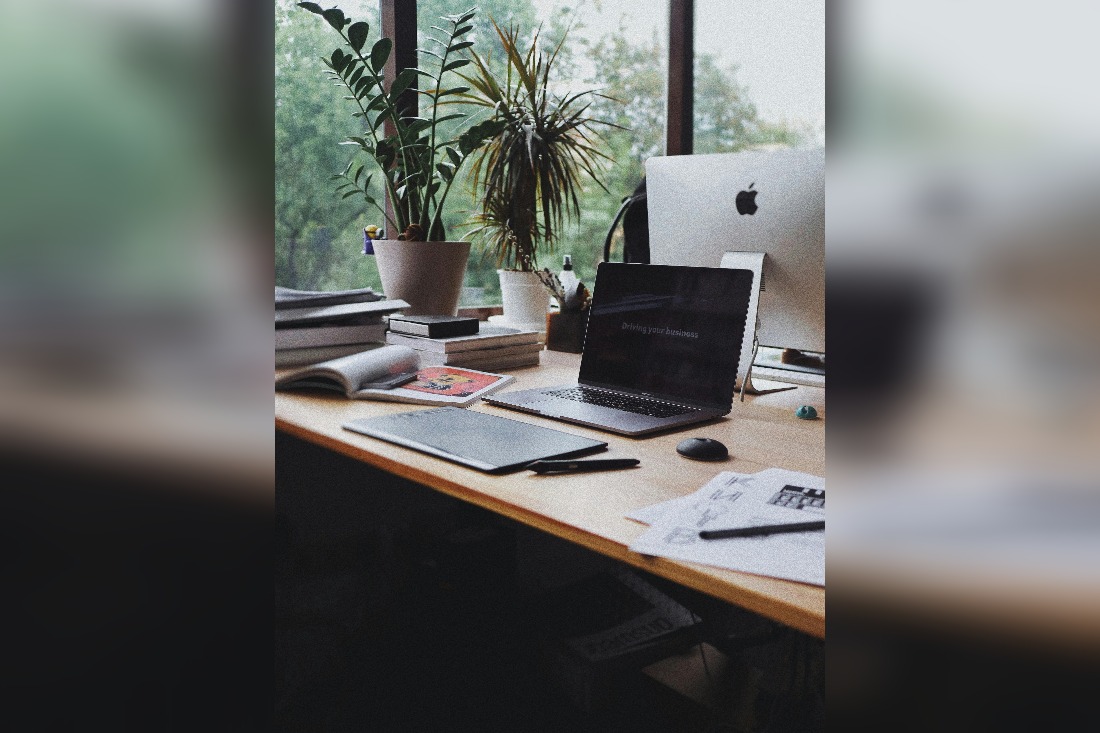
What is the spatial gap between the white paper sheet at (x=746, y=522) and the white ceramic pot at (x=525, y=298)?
1481mm

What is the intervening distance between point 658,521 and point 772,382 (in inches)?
46.2

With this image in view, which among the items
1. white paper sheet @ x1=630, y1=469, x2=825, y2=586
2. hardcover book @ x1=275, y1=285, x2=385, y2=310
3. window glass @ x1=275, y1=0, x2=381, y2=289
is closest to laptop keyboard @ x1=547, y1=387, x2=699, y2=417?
white paper sheet @ x1=630, y1=469, x2=825, y2=586

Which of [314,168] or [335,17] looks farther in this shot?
[314,168]

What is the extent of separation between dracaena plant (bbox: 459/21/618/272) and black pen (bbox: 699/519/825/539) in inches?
82.2

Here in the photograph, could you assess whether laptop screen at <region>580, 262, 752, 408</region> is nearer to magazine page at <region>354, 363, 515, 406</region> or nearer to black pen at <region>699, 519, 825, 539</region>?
magazine page at <region>354, 363, 515, 406</region>

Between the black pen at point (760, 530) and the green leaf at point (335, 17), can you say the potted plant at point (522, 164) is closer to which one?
the green leaf at point (335, 17)

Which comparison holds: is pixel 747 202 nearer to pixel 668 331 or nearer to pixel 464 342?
pixel 668 331

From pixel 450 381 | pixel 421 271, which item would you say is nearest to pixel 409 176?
pixel 421 271

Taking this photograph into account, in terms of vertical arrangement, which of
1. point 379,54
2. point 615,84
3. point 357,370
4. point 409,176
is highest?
point 615,84

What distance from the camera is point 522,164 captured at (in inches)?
121

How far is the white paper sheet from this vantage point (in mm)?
833

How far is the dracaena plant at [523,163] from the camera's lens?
3074 mm
